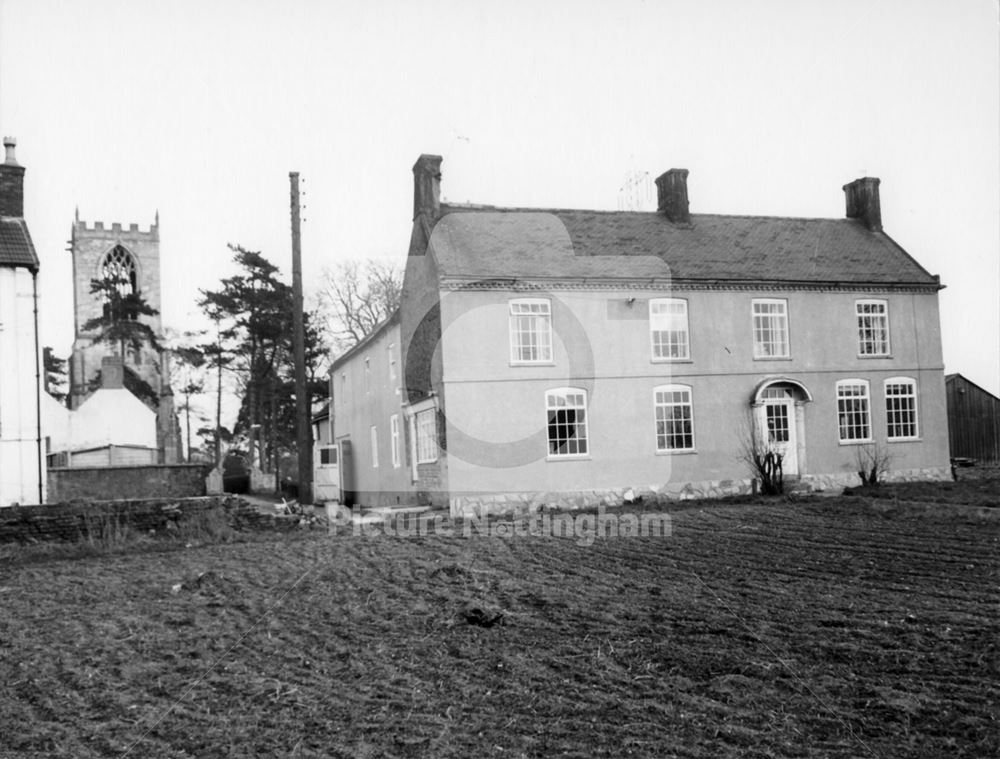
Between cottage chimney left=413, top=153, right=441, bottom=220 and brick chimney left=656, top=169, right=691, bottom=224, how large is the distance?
296 inches

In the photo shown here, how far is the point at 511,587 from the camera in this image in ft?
35.3

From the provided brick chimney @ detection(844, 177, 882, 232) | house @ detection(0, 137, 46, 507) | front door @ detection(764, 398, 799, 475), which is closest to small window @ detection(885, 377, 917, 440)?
front door @ detection(764, 398, 799, 475)

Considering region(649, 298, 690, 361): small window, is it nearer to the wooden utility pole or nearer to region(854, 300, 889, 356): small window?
region(854, 300, 889, 356): small window

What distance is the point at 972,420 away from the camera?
35219mm

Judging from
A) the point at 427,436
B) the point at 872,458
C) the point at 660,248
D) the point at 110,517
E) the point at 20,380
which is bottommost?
the point at 110,517

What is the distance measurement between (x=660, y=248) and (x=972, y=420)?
56.9 feet

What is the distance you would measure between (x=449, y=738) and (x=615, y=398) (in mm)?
18690

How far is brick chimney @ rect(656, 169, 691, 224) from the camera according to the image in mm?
28078

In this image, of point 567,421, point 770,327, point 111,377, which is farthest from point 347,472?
point 770,327

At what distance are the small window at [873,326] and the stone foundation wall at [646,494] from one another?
372cm

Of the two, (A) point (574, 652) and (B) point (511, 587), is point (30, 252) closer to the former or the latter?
(B) point (511, 587)

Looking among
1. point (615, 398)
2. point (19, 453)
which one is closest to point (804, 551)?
point (615, 398)

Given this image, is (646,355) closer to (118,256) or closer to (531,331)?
(531,331)

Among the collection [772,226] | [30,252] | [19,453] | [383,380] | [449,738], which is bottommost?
[449,738]
